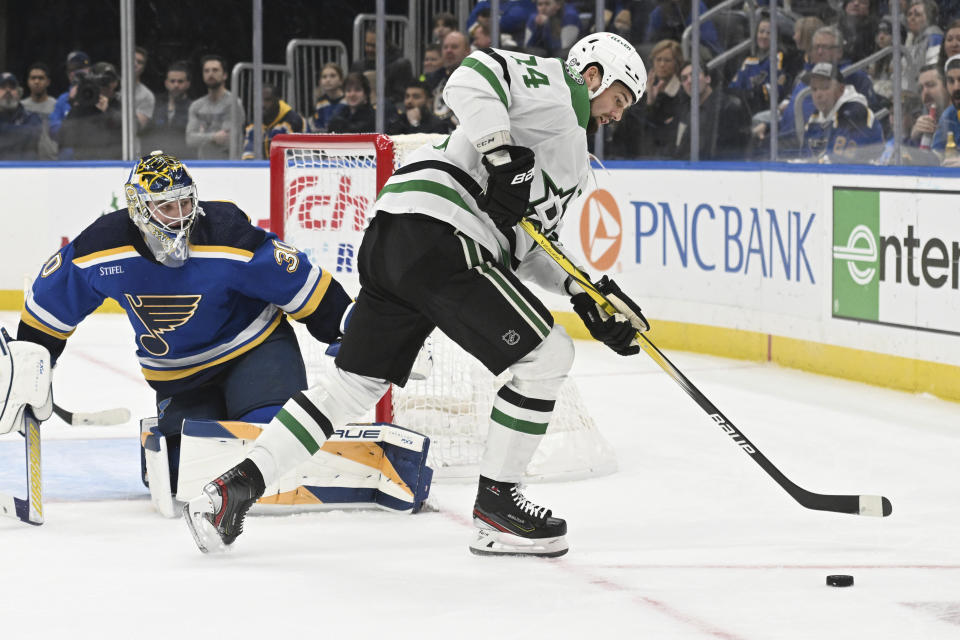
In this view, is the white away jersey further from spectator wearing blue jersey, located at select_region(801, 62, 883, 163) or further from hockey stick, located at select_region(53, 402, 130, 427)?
spectator wearing blue jersey, located at select_region(801, 62, 883, 163)

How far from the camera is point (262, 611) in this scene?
2.54 m

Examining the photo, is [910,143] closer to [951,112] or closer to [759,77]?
[951,112]

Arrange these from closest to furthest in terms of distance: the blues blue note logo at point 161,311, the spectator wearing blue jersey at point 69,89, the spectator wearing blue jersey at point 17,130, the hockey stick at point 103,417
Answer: the blues blue note logo at point 161,311 → the hockey stick at point 103,417 → the spectator wearing blue jersey at point 17,130 → the spectator wearing blue jersey at point 69,89

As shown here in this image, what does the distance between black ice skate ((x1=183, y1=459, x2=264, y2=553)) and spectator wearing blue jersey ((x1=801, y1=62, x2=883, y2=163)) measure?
11.8 ft

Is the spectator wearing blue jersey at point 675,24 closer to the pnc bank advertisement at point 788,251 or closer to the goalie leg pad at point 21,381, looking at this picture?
the pnc bank advertisement at point 788,251

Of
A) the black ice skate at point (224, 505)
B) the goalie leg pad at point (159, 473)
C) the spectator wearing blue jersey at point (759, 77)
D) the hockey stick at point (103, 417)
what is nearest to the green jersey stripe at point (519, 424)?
the black ice skate at point (224, 505)

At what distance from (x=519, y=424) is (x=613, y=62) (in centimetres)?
76

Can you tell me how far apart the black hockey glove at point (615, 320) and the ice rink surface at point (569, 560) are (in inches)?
16.9

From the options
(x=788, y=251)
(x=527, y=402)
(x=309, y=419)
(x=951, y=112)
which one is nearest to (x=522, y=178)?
(x=527, y=402)

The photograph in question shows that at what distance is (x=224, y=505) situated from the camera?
2.87m

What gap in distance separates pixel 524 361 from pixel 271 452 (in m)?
0.53

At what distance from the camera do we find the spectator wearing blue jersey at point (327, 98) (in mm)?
8383

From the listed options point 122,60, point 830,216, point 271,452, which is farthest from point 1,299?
point 271,452

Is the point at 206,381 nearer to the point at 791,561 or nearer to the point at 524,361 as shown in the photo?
the point at 524,361
